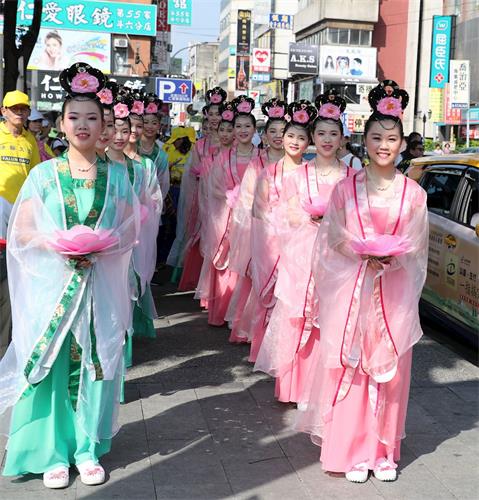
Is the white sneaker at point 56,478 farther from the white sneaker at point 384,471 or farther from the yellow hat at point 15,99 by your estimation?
the yellow hat at point 15,99

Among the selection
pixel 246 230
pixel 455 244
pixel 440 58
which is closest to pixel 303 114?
pixel 246 230

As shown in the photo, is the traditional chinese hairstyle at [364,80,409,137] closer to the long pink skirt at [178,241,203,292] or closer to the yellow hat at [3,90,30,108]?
the yellow hat at [3,90,30,108]

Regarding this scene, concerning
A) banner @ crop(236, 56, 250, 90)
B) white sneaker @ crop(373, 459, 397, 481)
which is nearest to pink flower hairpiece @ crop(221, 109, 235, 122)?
white sneaker @ crop(373, 459, 397, 481)

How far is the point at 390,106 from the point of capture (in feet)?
13.7

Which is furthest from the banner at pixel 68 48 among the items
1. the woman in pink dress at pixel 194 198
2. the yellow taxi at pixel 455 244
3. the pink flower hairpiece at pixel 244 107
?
the yellow taxi at pixel 455 244

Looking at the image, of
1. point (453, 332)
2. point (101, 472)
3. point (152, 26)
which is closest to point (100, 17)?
point (152, 26)

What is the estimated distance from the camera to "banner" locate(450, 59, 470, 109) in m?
35.8

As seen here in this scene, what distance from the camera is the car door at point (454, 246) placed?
6582mm

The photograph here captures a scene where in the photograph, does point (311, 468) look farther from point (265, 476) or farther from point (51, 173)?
point (51, 173)

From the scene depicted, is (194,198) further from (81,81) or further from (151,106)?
(81,81)

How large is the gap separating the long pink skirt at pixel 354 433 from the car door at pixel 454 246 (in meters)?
→ 2.67

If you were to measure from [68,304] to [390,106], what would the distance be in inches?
71.8

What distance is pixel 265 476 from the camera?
4055mm

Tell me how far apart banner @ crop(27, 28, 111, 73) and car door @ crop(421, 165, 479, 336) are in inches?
633
